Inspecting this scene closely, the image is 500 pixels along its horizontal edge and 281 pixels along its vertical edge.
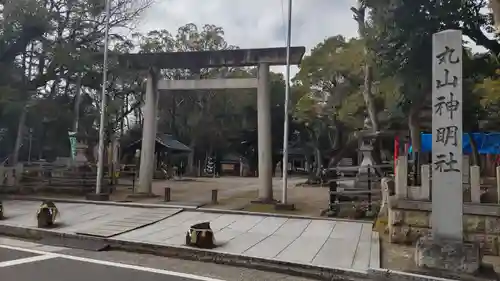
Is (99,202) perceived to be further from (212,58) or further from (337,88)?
(337,88)

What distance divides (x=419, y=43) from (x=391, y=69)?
1.12 m

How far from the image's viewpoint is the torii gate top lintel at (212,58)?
1406cm

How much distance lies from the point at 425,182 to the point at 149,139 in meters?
10.3

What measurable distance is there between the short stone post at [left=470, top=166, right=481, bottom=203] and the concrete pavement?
1.96 metres

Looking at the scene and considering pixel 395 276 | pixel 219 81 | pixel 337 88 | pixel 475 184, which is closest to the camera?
pixel 395 276

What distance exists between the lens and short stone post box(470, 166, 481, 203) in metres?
7.73

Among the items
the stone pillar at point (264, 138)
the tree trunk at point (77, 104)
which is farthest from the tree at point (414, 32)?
the tree trunk at point (77, 104)

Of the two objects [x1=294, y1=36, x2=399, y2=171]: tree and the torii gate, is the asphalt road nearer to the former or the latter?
the torii gate

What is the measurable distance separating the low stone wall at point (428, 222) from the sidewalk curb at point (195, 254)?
8.12 feet

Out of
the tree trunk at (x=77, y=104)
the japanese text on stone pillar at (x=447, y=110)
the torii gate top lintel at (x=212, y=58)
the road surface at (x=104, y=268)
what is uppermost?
the torii gate top lintel at (x=212, y=58)

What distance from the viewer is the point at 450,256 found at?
6387mm

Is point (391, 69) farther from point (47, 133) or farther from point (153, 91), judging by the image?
point (47, 133)

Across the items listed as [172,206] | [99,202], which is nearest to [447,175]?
[172,206]

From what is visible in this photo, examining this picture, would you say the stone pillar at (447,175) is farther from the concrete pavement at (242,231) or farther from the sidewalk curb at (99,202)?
the sidewalk curb at (99,202)
